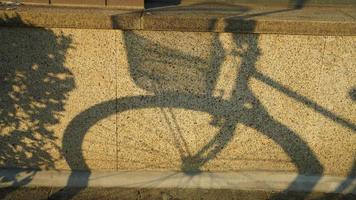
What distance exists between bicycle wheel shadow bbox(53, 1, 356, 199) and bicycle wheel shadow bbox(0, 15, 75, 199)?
319mm

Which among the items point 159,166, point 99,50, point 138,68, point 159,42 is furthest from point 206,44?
point 159,166

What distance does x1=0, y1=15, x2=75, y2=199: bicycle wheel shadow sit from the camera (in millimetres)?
4512

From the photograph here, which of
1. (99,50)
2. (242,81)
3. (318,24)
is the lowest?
(242,81)

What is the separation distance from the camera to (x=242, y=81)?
4785 millimetres

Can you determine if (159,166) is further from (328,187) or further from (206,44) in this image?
(328,187)

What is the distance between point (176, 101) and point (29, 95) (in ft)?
5.52

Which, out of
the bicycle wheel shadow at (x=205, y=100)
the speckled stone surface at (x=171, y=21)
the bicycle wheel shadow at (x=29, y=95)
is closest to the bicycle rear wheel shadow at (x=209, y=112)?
the bicycle wheel shadow at (x=205, y=100)

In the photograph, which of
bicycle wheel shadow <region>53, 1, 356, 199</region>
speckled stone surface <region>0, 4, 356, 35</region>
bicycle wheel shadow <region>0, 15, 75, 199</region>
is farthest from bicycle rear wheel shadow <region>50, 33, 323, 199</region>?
bicycle wheel shadow <region>0, 15, 75, 199</region>

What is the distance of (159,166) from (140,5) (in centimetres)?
197

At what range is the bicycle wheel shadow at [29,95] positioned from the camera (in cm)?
451

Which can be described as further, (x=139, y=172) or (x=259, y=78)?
(x=139, y=172)

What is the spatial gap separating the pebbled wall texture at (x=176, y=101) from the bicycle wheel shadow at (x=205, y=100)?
1 cm

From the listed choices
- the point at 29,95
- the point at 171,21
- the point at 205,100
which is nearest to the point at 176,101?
the point at 205,100

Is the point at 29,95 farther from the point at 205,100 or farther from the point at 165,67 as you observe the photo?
the point at 205,100
